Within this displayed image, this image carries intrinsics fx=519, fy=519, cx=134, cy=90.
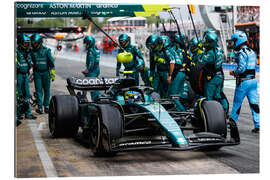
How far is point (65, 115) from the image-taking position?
8.38 m

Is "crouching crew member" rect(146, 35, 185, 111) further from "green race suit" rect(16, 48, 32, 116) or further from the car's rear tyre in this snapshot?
the car's rear tyre

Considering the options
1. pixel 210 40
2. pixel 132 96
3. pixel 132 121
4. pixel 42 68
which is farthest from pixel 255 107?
pixel 42 68

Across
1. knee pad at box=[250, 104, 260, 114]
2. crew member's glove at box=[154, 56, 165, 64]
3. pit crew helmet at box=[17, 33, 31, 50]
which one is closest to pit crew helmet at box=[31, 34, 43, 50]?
pit crew helmet at box=[17, 33, 31, 50]

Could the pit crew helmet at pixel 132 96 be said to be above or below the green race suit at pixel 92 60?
below

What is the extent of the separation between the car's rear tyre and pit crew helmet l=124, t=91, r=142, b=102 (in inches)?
Result: 40.1

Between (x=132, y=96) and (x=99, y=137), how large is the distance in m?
1.14

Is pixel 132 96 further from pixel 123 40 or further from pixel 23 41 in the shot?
pixel 23 41

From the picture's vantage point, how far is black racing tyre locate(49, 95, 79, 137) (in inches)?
329

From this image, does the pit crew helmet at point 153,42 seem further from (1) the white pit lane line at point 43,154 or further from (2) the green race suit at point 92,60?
(1) the white pit lane line at point 43,154

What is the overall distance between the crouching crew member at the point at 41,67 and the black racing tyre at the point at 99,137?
14.5 feet

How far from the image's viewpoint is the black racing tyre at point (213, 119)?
7500 millimetres

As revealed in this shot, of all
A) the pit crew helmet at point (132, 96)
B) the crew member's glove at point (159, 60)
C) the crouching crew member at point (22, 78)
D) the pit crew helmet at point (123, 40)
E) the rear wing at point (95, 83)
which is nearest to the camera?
the pit crew helmet at point (132, 96)

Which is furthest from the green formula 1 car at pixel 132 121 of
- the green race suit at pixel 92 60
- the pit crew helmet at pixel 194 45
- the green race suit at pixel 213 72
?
the pit crew helmet at pixel 194 45

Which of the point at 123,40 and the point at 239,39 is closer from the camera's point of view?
the point at 239,39
